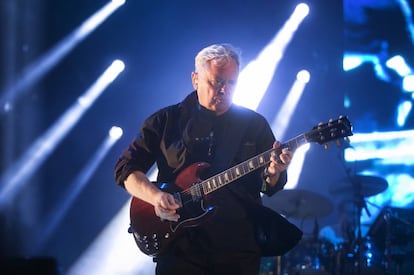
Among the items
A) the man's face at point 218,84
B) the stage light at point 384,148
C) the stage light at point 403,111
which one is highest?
the stage light at point 403,111

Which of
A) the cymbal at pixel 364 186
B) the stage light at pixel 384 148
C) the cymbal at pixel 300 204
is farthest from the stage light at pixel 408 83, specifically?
the cymbal at pixel 300 204

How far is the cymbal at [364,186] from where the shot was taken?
21.1 feet

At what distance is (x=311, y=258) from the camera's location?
6754mm

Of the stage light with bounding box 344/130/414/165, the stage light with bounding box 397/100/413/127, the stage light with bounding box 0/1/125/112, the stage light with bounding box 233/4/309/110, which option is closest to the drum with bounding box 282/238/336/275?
the stage light with bounding box 344/130/414/165

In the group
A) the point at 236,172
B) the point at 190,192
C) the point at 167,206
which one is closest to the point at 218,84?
the point at 236,172

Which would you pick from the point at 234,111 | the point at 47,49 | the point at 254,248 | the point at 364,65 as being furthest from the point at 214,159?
the point at 47,49

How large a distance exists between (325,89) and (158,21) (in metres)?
2.86

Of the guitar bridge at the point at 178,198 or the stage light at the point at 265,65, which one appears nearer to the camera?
the guitar bridge at the point at 178,198

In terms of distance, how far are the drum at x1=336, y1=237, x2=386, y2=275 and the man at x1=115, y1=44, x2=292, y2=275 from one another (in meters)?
3.07

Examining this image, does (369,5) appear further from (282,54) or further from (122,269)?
(122,269)

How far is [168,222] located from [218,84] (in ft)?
2.96

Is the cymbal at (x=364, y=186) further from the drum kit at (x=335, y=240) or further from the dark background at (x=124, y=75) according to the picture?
the dark background at (x=124, y=75)

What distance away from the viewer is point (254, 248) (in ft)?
10.2

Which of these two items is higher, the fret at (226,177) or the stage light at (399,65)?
the stage light at (399,65)
